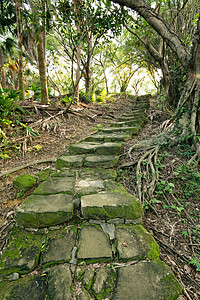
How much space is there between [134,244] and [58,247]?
52 cm

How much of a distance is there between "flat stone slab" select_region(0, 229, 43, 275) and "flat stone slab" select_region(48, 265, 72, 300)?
148 millimetres

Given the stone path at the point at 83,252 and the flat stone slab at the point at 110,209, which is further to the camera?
the flat stone slab at the point at 110,209

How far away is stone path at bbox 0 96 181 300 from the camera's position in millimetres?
793

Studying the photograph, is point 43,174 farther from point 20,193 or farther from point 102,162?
point 102,162

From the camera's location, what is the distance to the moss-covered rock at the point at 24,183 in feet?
Result: 5.39

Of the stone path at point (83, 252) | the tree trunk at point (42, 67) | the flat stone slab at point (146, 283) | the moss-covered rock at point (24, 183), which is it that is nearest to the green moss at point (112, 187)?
the stone path at point (83, 252)

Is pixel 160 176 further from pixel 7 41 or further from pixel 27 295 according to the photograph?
pixel 7 41

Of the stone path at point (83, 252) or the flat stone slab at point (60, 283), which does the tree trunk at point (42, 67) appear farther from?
the flat stone slab at point (60, 283)

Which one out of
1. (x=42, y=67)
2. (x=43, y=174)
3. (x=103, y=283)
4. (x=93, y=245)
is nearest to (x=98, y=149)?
(x=43, y=174)

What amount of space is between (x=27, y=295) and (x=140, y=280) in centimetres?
61

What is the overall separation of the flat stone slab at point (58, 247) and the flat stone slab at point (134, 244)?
33cm

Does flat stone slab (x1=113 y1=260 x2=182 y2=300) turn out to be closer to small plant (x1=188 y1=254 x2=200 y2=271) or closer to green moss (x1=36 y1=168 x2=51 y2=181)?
small plant (x1=188 y1=254 x2=200 y2=271)

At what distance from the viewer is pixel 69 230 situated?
3.70 ft

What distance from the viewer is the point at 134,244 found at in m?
1.02
